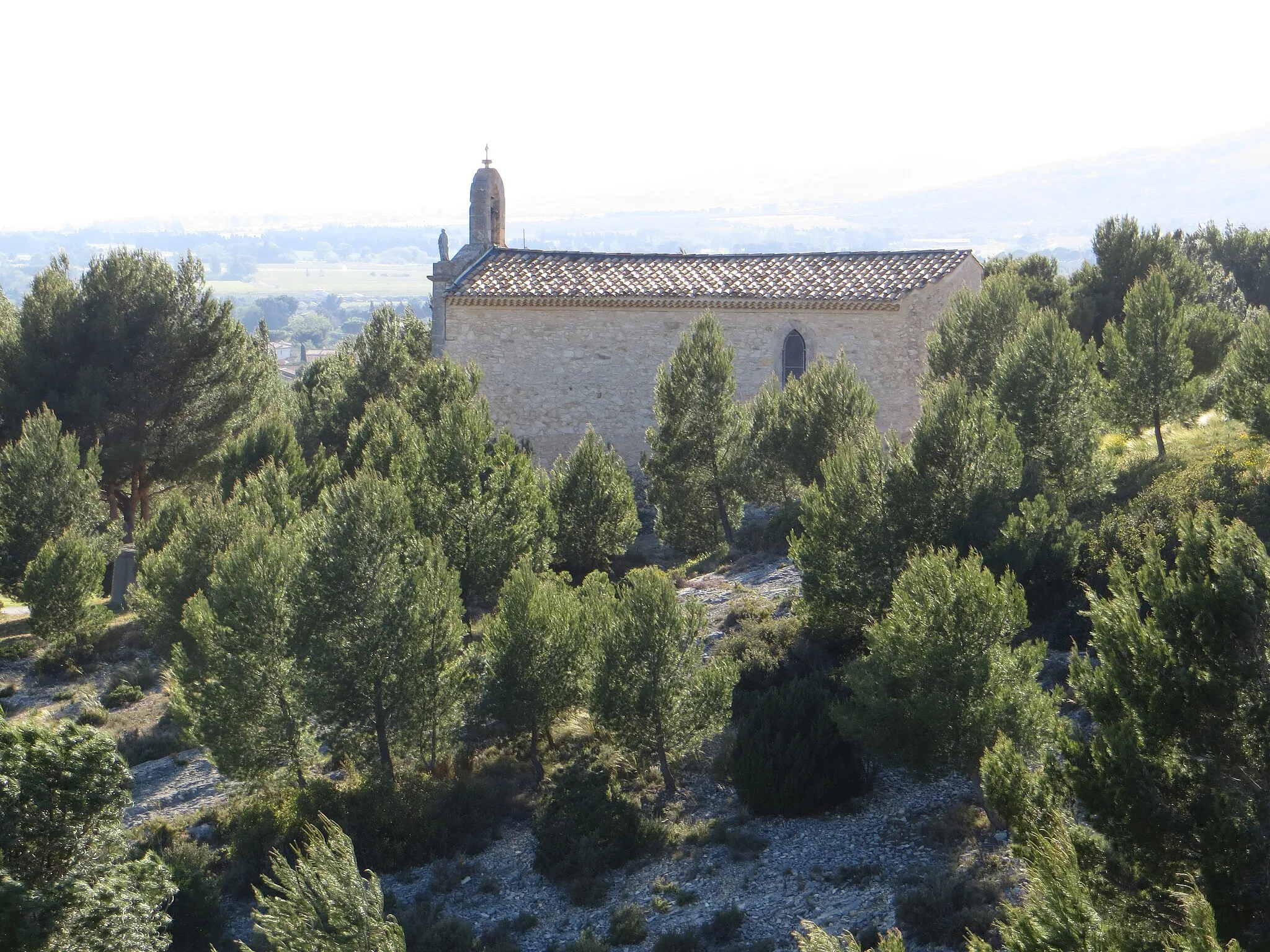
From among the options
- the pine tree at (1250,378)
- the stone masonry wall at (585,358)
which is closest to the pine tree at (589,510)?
the stone masonry wall at (585,358)

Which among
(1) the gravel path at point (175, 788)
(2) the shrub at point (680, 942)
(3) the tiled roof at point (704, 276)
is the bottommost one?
(1) the gravel path at point (175, 788)

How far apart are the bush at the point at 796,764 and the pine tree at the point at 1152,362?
1158 centimetres

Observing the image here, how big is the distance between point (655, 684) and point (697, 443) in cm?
1085

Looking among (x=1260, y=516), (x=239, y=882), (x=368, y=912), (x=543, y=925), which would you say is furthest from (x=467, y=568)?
(x=1260, y=516)

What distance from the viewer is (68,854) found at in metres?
10.2

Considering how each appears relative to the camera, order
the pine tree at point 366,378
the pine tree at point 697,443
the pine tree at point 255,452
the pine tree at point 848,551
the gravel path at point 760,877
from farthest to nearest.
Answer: the pine tree at point 366,378 → the pine tree at point 255,452 → the pine tree at point 697,443 → the pine tree at point 848,551 → the gravel path at point 760,877

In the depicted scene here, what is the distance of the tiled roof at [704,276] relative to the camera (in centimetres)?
3189

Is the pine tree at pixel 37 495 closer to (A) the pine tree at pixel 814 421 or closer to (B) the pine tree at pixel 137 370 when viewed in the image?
(B) the pine tree at pixel 137 370

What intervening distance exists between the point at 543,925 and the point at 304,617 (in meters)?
5.91

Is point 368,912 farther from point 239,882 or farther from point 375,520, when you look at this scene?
point 375,520

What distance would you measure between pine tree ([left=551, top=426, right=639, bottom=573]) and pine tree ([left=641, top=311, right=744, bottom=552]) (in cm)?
215

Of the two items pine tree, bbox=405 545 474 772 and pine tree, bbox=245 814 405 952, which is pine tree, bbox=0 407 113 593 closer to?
pine tree, bbox=405 545 474 772

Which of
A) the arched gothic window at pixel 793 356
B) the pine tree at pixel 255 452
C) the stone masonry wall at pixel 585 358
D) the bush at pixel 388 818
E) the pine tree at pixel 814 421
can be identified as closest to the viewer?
the bush at pixel 388 818

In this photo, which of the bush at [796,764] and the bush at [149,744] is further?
the bush at [149,744]
